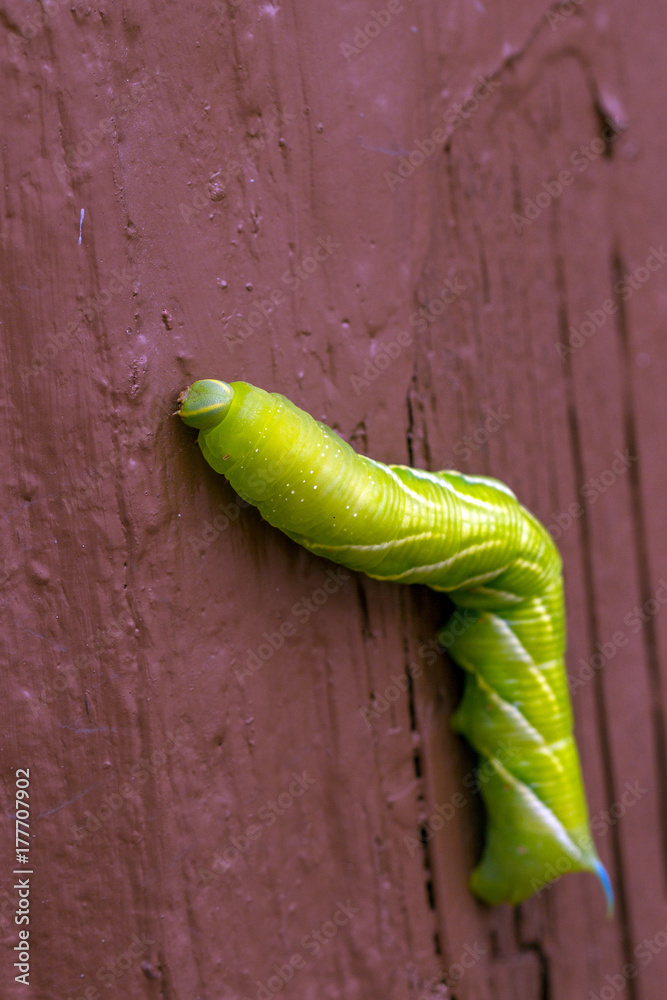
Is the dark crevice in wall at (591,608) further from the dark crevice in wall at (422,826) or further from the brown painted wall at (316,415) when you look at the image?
the dark crevice in wall at (422,826)

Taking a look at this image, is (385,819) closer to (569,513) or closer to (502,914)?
(502,914)

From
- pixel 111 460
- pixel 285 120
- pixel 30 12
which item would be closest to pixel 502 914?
pixel 111 460

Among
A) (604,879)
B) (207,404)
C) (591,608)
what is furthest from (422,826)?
(207,404)

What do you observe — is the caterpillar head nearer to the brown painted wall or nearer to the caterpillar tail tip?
the brown painted wall

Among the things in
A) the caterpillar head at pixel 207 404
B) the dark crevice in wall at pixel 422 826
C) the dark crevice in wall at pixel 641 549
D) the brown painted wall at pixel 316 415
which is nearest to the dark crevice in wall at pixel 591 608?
the brown painted wall at pixel 316 415

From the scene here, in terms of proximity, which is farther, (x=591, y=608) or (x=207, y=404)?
(x=591, y=608)

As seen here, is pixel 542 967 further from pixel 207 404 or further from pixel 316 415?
pixel 207 404
